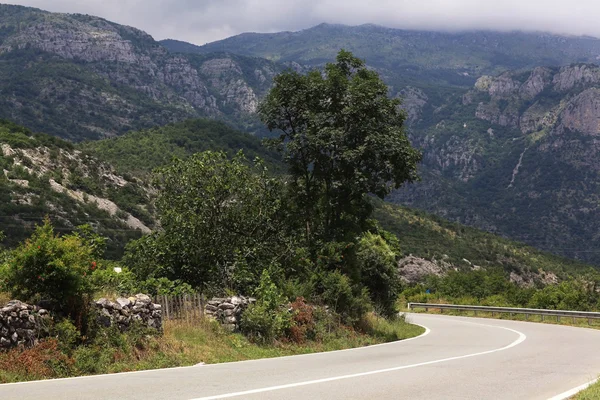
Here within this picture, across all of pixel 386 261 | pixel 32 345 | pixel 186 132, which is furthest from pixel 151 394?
pixel 186 132

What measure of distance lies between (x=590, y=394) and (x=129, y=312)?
9.38m

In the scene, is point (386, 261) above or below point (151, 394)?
below

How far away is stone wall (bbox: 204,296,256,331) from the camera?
17516mm

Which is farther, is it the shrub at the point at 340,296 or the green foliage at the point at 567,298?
the green foliage at the point at 567,298

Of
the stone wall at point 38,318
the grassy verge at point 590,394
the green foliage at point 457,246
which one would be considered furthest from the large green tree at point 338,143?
the green foliage at point 457,246

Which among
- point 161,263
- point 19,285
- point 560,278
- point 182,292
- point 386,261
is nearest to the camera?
point 19,285

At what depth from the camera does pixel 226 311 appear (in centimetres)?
1762

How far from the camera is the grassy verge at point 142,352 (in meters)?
11.1

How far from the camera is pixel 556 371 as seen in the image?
13555mm

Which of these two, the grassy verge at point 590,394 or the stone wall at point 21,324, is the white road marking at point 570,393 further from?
the stone wall at point 21,324

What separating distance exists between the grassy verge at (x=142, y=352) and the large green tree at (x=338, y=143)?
7188 mm

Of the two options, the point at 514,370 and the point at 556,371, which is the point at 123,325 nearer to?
the point at 514,370

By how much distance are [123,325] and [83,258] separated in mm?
1796

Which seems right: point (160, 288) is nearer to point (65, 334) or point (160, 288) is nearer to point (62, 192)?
point (65, 334)
